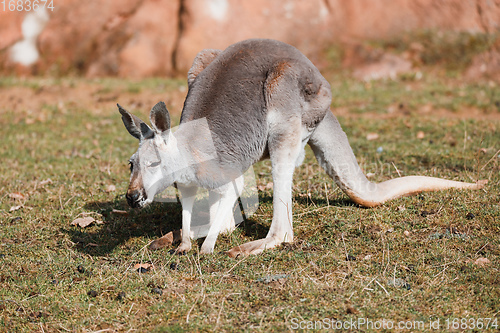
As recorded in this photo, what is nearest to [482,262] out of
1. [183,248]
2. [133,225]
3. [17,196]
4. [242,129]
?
[242,129]

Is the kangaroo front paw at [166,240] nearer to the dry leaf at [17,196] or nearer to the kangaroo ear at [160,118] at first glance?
the kangaroo ear at [160,118]

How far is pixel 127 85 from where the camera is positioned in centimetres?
950

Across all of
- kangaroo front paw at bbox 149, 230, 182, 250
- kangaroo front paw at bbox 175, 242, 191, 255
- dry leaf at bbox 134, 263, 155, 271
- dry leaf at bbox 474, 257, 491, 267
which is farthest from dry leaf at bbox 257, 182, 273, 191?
dry leaf at bbox 474, 257, 491, 267

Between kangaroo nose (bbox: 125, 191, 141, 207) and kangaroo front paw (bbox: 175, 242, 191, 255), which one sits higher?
kangaroo nose (bbox: 125, 191, 141, 207)

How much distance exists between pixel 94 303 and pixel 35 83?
24.2 ft

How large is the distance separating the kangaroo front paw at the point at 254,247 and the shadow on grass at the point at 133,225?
32cm

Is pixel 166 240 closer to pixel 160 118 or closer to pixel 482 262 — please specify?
pixel 160 118

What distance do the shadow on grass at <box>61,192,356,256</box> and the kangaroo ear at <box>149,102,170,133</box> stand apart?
1.07 metres

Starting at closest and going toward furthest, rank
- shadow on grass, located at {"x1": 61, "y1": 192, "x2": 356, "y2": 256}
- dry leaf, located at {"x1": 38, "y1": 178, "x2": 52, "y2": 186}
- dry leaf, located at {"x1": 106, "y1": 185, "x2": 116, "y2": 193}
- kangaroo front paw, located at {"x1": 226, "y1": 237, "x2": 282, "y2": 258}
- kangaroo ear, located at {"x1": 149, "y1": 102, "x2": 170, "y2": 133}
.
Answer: kangaroo ear, located at {"x1": 149, "y1": 102, "x2": 170, "y2": 133} → kangaroo front paw, located at {"x1": 226, "y1": 237, "x2": 282, "y2": 258} → shadow on grass, located at {"x1": 61, "y1": 192, "x2": 356, "y2": 256} → dry leaf, located at {"x1": 106, "y1": 185, "x2": 116, "y2": 193} → dry leaf, located at {"x1": 38, "y1": 178, "x2": 52, "y2": 186}

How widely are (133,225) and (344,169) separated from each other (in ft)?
5.59

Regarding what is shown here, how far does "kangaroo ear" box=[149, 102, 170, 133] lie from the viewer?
3.24 m

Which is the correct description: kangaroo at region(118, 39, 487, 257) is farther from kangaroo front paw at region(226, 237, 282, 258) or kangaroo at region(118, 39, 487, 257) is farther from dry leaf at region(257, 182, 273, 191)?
dry leaf at region(257, 182, 273, 191)

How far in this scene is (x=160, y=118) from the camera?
10.9 ft

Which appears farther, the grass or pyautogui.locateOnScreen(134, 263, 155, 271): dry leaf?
pyautogui.locateOnScreen(134, 263, 155, 271): dry leaf
